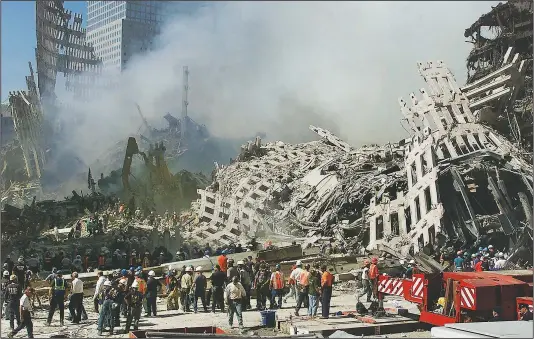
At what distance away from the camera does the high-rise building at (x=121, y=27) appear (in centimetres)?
2077

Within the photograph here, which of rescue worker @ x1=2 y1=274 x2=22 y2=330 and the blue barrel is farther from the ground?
rescue worker @ x1=2 y1=274 x2=22 y2=330

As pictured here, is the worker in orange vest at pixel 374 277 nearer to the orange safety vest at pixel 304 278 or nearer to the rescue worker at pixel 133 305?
the orange safety vest at pixel 304 278

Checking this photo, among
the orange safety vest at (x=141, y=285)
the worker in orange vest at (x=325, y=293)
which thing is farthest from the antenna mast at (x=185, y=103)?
the worker in orange vest at (x=325, y=293)

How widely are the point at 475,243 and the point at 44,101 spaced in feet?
47.3

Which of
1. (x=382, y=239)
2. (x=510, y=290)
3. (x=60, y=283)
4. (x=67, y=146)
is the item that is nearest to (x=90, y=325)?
(x=60, y=283)

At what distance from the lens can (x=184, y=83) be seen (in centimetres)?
2106

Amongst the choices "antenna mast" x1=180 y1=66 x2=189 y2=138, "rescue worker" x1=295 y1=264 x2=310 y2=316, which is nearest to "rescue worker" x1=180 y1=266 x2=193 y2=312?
"rescue worker" x1=295 y1=264 x2=310 y2=316

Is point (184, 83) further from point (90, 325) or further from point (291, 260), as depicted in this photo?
point (90, 325)

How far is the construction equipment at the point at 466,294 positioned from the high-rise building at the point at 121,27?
14275mm

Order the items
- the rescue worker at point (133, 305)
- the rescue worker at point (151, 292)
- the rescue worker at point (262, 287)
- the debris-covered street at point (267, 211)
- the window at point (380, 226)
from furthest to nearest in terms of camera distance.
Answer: the window at point (380, 226), the rescue worker at point (262, 287), the rescue worker at point (151, 292), the debris-covered street at point (267, 211), the rescue worker at point (133, 305)

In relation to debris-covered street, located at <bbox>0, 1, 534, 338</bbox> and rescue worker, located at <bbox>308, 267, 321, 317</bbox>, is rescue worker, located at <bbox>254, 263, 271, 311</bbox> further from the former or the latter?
rescue worker, located at <bbox>308, 267, 321, 317</bbox>

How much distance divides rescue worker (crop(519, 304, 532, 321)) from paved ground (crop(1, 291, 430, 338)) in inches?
57.7

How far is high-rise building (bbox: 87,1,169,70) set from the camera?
2077 centimetres

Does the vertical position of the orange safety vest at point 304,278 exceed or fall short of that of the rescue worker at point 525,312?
it exceeds it
